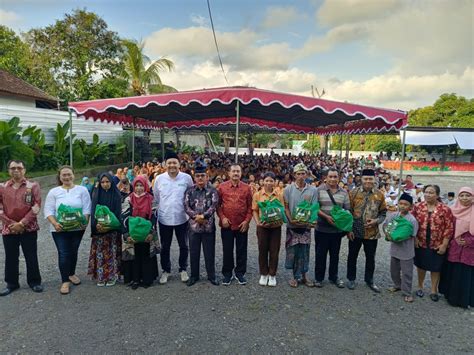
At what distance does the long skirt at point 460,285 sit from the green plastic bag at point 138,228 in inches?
134

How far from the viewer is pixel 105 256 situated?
370 cm

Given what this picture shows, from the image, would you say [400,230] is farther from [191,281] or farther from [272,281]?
[191,281]

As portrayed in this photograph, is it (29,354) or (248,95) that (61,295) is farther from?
(248,95)

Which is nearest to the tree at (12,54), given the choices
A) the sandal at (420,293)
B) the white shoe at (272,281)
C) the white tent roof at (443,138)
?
the white shoe at (272,281)

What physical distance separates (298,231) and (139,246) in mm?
1871

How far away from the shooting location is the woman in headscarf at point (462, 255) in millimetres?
3334

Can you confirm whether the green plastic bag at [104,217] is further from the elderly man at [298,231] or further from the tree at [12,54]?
the tree at [12,54]

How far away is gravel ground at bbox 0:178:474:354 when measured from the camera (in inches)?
108

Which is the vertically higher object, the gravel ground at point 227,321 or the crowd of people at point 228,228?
the crowd of people at point 228,228

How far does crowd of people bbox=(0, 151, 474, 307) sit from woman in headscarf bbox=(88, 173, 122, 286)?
0.04 ft

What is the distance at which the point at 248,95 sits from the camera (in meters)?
5.33

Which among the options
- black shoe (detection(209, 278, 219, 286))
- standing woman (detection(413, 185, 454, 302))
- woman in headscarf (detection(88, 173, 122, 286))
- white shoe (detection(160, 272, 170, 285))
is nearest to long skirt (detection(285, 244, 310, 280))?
black shoe (detection(209, 278, 219, 286))

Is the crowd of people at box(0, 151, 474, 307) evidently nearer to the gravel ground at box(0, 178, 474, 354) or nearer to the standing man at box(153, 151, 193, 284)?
the standing man at box(153, 151, 193, 284)

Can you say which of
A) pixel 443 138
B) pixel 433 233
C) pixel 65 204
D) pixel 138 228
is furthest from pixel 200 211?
pixel 443 138
